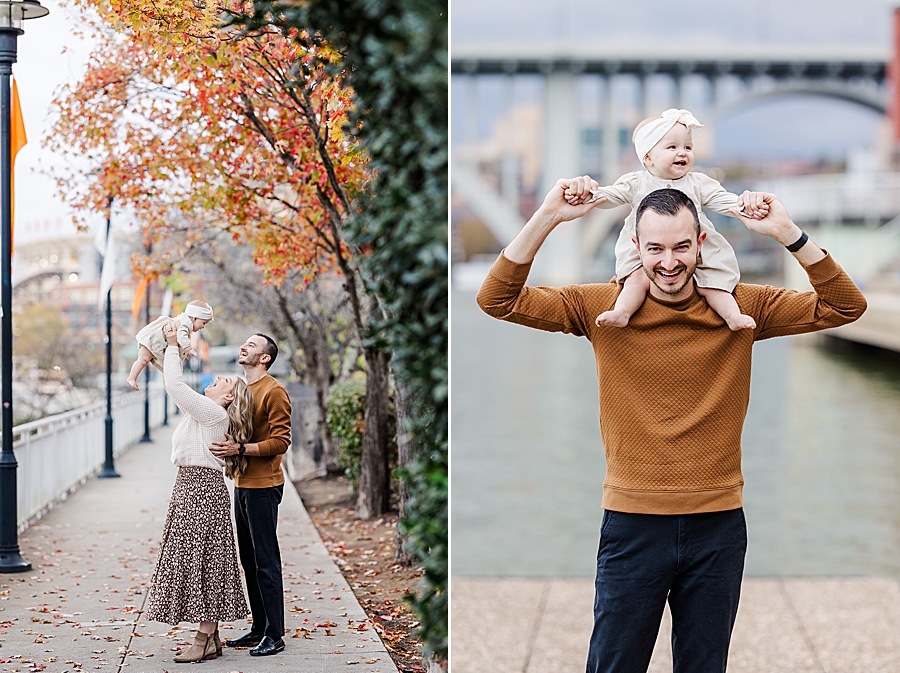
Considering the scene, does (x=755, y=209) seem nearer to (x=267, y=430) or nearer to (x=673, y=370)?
(x=673, y=370)

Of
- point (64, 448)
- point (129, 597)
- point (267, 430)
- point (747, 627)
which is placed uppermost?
point (267, 430)

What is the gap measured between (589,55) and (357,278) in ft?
114

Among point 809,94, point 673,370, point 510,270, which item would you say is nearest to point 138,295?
point 510,270

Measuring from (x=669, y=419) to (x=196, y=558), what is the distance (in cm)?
186

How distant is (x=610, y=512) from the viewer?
245 cm

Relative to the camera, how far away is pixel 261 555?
11.5ft

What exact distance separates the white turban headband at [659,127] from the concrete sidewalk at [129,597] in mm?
2031

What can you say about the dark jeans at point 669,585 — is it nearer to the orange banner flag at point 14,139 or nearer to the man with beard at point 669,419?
the man with beard at point 669,419

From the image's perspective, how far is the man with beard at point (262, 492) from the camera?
3426mm

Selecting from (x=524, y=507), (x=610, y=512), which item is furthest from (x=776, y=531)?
(x=610, y=512)

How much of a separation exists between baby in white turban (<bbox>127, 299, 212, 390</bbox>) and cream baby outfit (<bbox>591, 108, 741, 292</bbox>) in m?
1.62

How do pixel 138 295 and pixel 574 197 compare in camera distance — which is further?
pixel 138 295

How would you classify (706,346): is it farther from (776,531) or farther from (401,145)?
(776,531)

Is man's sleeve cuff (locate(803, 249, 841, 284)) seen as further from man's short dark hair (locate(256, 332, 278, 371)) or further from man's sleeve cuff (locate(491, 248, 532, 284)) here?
man's short dark hair (locate(256, 332, 278, 371))
